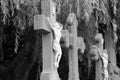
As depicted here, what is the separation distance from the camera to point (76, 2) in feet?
17.3

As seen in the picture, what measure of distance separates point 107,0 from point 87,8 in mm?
1072

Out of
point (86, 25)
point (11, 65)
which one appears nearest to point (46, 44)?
point (86, 25)

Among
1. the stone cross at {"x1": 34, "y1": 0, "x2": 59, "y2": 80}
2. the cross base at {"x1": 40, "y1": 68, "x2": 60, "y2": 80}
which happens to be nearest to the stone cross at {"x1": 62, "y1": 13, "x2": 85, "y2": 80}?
the stone cross at {"x1": 34, "y1": 0, "x2": 59, "y2": 80}

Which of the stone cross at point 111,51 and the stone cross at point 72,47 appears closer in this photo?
the stone cross at point 72,47

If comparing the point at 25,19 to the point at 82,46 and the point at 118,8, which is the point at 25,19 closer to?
the point at 82,46

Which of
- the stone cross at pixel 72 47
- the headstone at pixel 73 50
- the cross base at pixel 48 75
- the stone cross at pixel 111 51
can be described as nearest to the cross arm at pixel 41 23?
the cross base at pixel 48 75

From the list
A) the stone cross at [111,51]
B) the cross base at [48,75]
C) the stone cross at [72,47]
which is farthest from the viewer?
the stone cross at [111,51]

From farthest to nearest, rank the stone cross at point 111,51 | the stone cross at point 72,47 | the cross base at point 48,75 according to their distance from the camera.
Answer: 1. the stone cross at point 111,51
2. the stone cross at point 72,47
3. the cross base at point 48,75

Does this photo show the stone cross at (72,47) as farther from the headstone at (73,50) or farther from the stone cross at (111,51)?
the stone cross at (111,51)

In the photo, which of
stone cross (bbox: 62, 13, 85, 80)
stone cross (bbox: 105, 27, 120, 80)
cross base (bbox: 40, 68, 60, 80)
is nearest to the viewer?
cross base (bbox: 40, 68, 60, 80)

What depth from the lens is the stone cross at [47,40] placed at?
154 inches

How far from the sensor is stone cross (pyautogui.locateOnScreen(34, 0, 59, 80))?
3918 millimetres

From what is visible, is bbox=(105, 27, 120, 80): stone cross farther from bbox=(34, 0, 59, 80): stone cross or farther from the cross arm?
the cross arm

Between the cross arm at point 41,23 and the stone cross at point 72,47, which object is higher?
the cross arm at point 41,23
